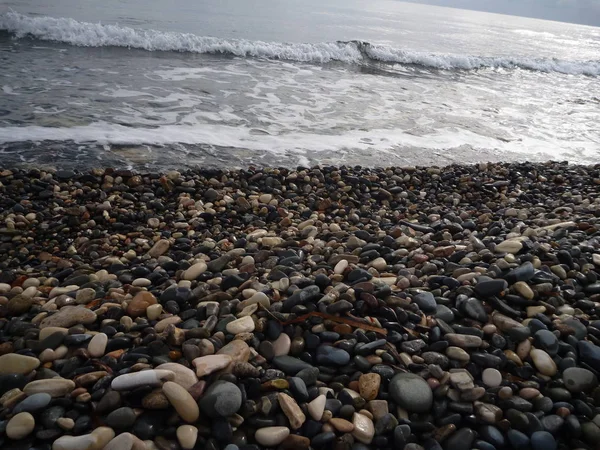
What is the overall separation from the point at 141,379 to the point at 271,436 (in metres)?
0.58

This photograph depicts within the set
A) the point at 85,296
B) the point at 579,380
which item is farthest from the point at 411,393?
the point at 85,296

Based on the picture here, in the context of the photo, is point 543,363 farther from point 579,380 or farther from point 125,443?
point 125,443

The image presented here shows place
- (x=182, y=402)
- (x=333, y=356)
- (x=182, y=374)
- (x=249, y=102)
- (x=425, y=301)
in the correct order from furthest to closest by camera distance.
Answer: (x=249, y=102) → (x=425, y=301) → (x=333, y=356) → (x=182, y=374) → (x=182, y=402)

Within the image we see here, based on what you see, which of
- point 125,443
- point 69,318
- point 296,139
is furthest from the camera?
point 296,139

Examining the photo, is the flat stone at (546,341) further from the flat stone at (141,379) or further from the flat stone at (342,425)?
the flat stone at (141,379)

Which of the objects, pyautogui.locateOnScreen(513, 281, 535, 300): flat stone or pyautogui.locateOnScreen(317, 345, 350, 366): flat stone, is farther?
pyautogui.locateOnScreen(513, 281, 535, 300): flat stone

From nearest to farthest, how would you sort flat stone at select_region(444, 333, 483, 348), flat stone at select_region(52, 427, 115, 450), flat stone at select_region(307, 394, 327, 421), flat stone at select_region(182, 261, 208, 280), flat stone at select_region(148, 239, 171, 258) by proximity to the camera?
flat stone at select_region(52, 427, 115, 450) → flat stone at select_region(307, 394, 327, 421) → flat stone at select_region(444, 333, 483, 348) → flat stone at select_region(182, 261, 208, 280) → flat stone at select_region(148, 239, 171, 258)

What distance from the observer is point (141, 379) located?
64.9 inches

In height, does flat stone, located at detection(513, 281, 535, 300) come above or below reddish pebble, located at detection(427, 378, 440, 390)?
above

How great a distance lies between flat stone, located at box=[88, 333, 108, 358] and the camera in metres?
1.92

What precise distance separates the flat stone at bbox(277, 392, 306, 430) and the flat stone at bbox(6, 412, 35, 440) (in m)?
0.95

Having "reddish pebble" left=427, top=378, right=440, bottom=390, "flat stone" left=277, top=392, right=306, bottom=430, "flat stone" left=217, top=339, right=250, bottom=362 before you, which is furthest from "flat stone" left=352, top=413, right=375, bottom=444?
"flat stone" left=217, top=339, right=250, bottom=362

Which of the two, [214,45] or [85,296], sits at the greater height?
[214,45]

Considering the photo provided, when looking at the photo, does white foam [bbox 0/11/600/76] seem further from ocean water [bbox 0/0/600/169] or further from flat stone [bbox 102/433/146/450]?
flat stone [bbox 102/433/146/450]
